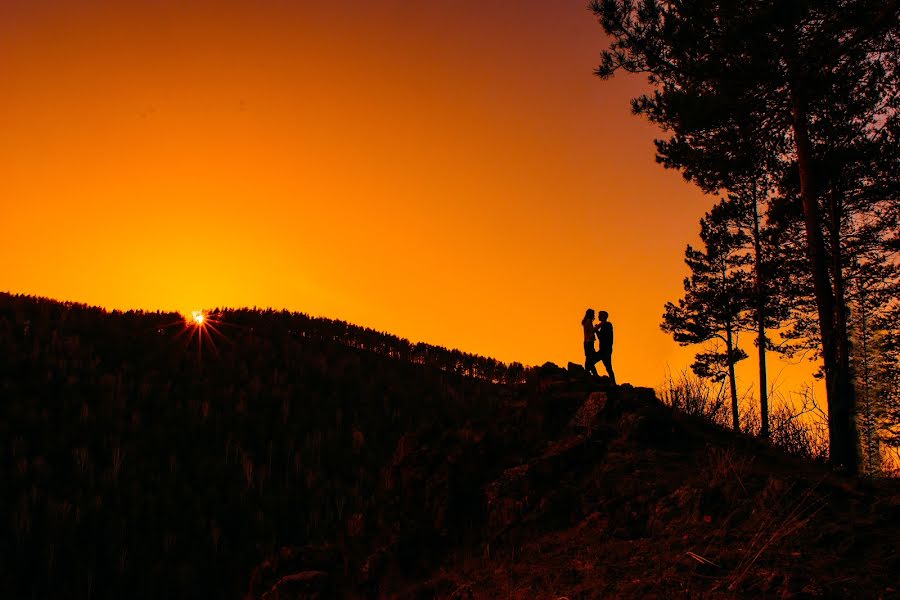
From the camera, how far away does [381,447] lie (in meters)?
12.9

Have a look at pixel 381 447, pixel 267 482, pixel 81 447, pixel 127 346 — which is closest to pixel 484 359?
pixel 381 447

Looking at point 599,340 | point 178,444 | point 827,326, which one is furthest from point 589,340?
point 178,444

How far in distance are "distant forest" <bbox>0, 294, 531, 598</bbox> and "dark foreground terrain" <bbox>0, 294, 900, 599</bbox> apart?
0.05 meters

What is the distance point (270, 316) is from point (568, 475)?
18625 millimetres

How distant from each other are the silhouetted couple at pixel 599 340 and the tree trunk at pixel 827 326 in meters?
3.45

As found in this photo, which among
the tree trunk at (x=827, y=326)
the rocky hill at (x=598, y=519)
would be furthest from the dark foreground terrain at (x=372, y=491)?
the tree trunk at (x=827, y=326)

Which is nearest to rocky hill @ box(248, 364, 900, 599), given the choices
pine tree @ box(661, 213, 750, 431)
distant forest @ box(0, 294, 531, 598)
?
distant forest @ box(0, 294, 531, 598)

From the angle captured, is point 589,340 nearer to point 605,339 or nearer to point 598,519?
point 605,339

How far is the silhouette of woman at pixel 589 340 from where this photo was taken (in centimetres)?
1135

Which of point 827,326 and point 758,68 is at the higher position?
point 758,68

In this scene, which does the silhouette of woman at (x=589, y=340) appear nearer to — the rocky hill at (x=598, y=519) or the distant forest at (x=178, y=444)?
the distant forest at (x=178, y=444)

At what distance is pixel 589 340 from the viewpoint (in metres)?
11.4

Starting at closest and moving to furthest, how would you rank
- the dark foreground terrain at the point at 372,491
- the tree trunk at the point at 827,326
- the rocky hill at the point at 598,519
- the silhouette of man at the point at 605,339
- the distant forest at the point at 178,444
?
the rocky hill at the point at 598,519
the dark foreground terrain at the point at 372,491
the distant forest at the point at 178,444
the tree trunk at the point at 827,326
the silhouette of man at the point at 605,339

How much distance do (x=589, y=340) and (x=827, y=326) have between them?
163 inches
